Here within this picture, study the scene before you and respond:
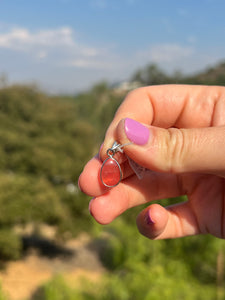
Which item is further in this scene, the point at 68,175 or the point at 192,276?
the point at 68,175

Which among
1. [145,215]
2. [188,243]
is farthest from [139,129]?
[188,243]

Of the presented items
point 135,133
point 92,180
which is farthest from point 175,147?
point 92,180

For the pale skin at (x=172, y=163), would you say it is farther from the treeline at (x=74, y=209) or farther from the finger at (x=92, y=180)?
the treeline at (x=74, y=209)

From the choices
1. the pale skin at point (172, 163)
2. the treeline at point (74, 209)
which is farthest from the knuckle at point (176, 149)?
the treeline at point (74, 209)

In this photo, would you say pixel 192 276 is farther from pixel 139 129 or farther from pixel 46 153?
pixel 46 153

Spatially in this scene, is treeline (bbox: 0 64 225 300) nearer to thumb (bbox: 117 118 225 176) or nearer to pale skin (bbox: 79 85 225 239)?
pale skin (bbox: 79 85 225 239)

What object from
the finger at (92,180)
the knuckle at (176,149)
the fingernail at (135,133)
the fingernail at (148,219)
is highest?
the fingernail at (135,133)

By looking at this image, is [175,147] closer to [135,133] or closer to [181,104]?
[135,133]
